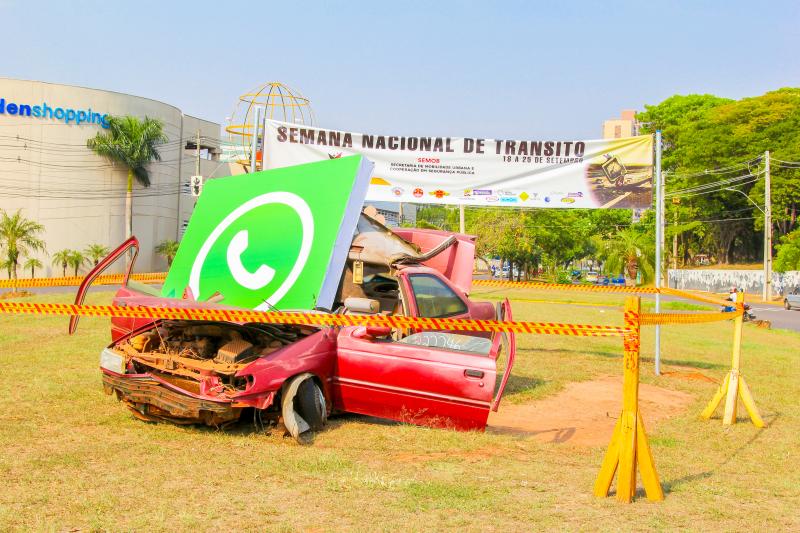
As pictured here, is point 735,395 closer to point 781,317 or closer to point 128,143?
point 781,317

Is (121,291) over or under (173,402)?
over

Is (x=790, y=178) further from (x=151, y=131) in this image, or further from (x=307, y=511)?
(x=307, y=511)

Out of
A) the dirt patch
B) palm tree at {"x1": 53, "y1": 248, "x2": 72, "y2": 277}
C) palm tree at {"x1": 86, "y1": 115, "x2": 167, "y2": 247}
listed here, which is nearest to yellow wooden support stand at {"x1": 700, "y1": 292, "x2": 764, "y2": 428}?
the dirt patch

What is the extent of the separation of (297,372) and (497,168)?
7.03m

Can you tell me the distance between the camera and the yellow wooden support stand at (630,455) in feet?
17.6

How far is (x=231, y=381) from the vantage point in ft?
22.6

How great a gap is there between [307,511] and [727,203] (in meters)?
68.4

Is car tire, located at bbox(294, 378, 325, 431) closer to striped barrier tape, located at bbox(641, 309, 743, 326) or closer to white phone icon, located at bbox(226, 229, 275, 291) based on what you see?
white phone icon, located at bbox(226, 229, 275, 291)

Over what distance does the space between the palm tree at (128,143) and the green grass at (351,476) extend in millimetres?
45290

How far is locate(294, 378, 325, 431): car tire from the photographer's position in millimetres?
7098

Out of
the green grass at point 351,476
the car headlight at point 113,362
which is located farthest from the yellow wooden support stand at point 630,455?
the car headlight at point 113,362

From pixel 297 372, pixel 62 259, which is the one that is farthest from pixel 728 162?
pixel 297 372

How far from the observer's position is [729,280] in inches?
2314

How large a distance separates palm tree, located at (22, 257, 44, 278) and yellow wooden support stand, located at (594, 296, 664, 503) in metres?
45.6
